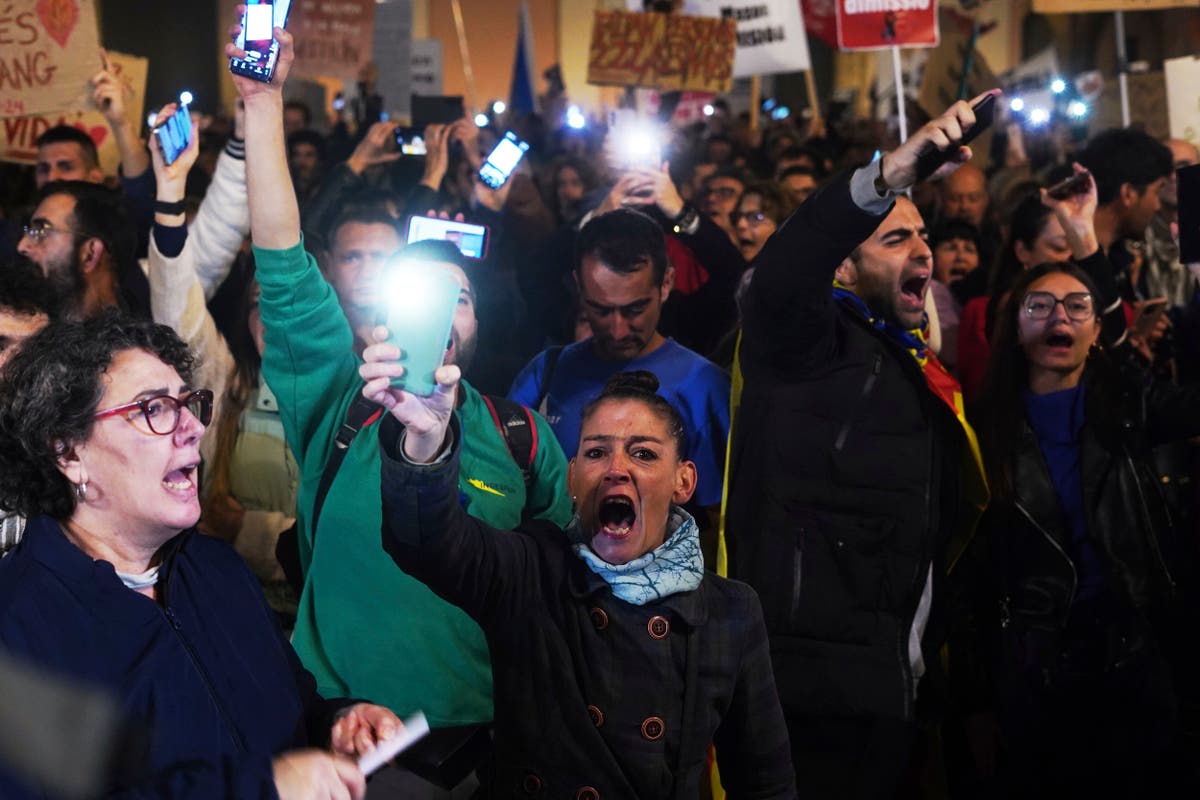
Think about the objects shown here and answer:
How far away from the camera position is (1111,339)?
4613 millimetres

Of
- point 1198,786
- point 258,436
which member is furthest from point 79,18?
point 1198,786

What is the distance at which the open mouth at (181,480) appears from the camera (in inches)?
96.5

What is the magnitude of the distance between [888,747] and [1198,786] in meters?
2.06

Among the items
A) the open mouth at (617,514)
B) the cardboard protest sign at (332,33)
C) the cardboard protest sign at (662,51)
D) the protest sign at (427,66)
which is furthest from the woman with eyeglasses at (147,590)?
the protest sign at (427,66)

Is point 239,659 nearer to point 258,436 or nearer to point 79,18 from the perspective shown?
point 258,436

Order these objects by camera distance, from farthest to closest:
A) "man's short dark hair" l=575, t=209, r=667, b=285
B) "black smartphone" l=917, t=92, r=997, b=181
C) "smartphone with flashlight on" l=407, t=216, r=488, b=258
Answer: "smartphone with flashlight on" l=407, t=216, r=488, b=258 < "man's short dark hair" l=575, t=209, r=667, b=285 < "black smartphone" l=917, t=92, r=997, b=181

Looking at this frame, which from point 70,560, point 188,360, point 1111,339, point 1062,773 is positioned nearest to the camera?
point 70,560

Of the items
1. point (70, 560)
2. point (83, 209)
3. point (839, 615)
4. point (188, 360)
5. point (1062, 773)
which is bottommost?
point (1062, 773)

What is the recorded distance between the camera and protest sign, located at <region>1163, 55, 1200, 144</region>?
7.10 metres

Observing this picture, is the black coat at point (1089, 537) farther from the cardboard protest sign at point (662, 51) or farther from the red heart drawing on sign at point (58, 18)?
the cardboard protest sign at point (662, 51)

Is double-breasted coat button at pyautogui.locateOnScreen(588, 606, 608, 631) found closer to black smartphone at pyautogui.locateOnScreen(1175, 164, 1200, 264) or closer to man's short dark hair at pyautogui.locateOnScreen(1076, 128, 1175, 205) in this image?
black smartphone at pyautogui.locateOnScreen(1175, 164, 1200, 264)

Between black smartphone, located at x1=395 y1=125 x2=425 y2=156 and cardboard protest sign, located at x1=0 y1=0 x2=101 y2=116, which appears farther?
black smartphone, located at x1=395 y1=125 x2=425 y2=156

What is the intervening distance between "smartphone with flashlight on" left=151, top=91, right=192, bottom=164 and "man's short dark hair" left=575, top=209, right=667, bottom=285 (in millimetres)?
1320

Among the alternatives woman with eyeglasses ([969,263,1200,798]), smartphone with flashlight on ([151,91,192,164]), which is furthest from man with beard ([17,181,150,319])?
woman with eyeglasses ([969,263,1200,798])
